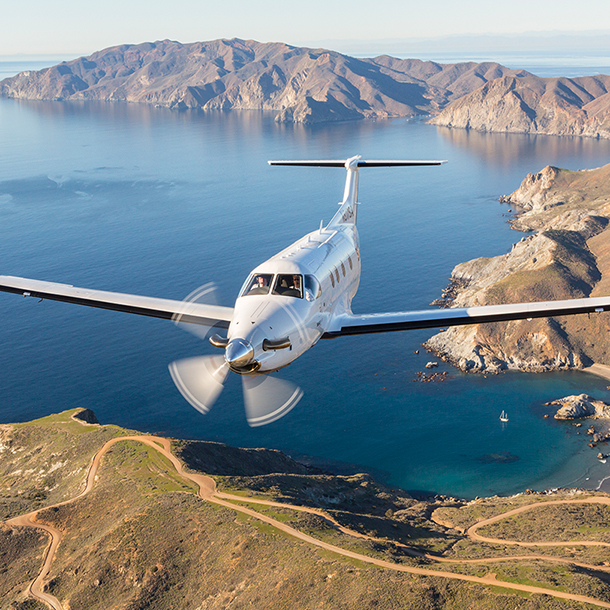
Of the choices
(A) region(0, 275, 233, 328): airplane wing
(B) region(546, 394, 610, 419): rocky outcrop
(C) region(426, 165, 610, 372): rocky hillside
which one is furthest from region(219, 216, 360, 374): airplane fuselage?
(C) region(426, 165, 610, 372): rocky hillside

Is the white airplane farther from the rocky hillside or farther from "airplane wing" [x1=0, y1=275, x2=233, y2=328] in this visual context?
the rocky hillside

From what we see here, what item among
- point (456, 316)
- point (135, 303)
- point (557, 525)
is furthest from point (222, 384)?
point (557, 525)

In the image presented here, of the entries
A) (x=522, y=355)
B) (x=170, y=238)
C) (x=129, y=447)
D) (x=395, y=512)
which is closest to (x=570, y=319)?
(x=522, y=355)

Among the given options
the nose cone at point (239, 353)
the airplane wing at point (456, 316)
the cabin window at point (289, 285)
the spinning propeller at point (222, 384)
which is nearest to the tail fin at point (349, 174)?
the airplane wing at point (456, 316)

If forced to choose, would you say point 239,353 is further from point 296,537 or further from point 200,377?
point 296,537

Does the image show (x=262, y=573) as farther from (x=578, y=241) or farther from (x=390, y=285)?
(x=578, y=241)

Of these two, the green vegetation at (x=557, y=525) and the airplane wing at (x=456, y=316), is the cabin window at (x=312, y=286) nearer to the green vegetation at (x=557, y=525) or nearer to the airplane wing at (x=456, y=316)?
the airplane wing at (x=456, y=316)
